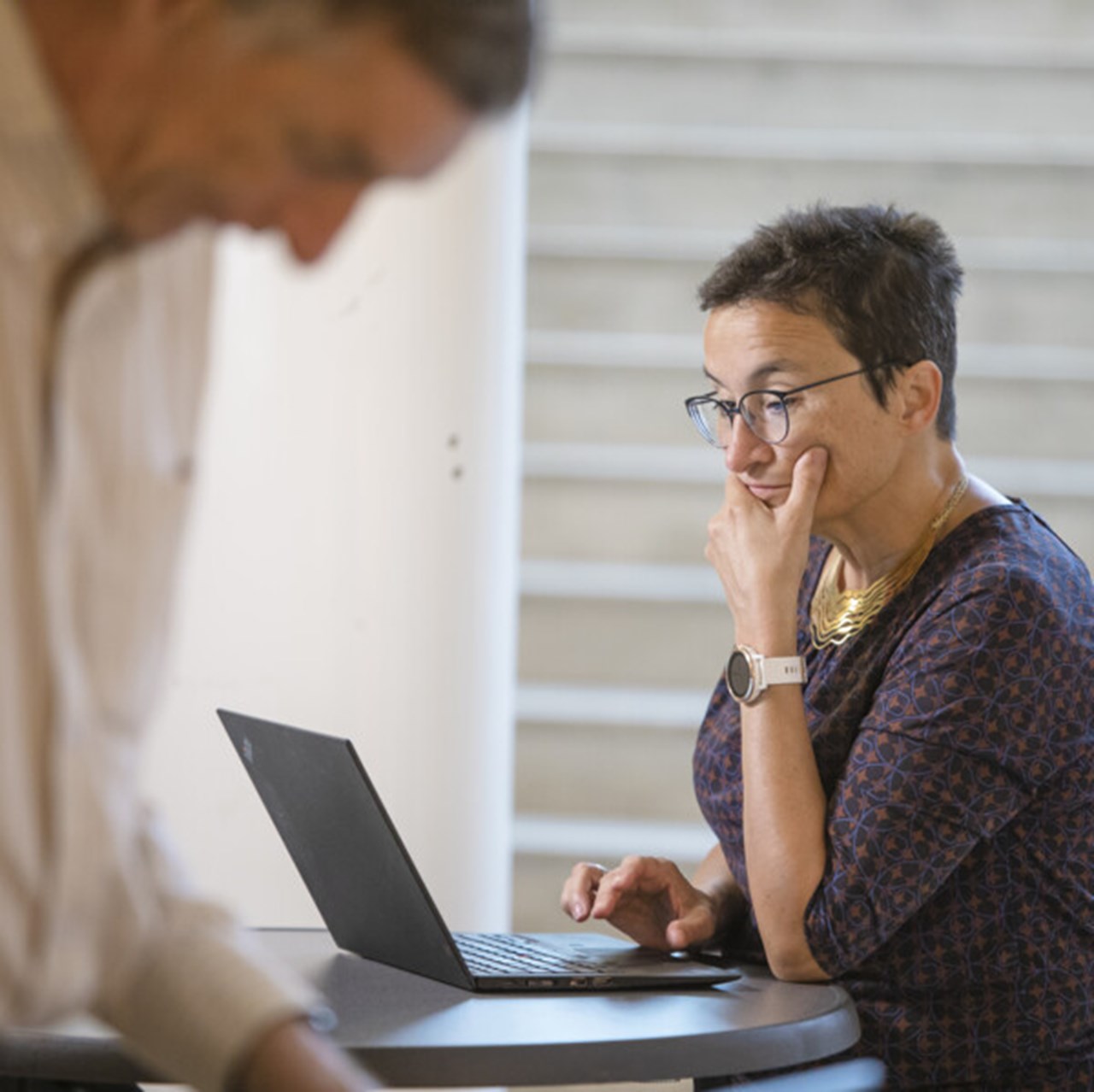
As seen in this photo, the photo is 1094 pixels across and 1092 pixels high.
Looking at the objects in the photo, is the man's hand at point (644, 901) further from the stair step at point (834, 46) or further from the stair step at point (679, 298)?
the stair step at point (834, 46)

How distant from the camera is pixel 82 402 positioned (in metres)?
0.96

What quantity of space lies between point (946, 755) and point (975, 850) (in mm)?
126

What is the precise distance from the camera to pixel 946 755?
1.84 metres

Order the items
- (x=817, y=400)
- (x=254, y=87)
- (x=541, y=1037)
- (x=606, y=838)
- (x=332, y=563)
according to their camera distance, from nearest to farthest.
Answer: (x=254, y=87) < (x=541, y=1037) < (x=817, y=400) < (x=332, y=563) < (x=606, y=838)

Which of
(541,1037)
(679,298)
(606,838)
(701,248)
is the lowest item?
(541,1037)

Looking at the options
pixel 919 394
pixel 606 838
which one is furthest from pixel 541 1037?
pixel 606 838

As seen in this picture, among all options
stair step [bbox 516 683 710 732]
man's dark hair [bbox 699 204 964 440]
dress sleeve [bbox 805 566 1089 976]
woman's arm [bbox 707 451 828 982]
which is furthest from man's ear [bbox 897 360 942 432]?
stair step [bbox 516 683 710 732]

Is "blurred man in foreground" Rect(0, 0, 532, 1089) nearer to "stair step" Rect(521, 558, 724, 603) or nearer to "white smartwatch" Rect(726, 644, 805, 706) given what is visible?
"white smartwatch" Rect(726, 644, 805, 706)

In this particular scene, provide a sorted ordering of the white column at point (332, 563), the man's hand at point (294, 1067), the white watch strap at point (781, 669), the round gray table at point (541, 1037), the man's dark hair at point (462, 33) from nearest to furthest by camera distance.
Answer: the man's dark hair at point (462, 33), the man's hand at point (294, 1067), the round gray table at point (541, 1037), the white watch strap at point (781, 669), the white column at point (332, 563)

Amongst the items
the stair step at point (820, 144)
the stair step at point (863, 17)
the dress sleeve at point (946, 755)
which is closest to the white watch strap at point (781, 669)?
the dress sleeve at point (946, 755)

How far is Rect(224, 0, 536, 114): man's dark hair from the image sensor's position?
2.92 ft

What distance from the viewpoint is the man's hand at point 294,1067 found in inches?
41.9

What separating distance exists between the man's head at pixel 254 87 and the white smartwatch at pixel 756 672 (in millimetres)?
1137

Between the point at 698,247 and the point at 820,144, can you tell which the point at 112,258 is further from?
the point at 820,144
